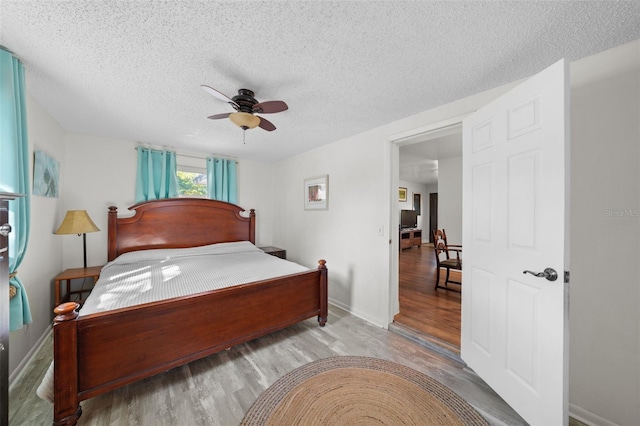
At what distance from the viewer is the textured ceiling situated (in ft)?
3.79

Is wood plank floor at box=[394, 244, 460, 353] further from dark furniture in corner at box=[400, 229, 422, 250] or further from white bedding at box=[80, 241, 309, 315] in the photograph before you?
dark furniture in corner at box=[400, 229, 422, 250]

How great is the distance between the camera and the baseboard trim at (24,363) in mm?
1676

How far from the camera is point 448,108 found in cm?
216

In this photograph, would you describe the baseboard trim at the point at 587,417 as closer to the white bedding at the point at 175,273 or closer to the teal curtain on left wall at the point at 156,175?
the white bedding at the point at 175,273

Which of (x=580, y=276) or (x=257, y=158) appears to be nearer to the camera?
(x=580, y=276)

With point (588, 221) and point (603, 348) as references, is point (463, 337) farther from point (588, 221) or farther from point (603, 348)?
point (588, 221)

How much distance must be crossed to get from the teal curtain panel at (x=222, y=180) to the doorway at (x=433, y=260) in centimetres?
286

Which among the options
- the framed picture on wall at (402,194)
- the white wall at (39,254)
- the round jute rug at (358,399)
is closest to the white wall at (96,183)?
the white wall at (39,254)

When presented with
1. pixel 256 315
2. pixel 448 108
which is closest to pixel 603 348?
pixel 448 108

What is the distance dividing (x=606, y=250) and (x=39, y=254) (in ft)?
14.7

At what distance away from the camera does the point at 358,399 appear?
1610 mm

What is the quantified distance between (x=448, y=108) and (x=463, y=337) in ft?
6.57

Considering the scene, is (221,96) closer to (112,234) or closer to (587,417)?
(112,234)

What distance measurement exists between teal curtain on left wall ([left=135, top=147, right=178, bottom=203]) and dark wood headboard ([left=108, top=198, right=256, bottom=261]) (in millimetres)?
131
